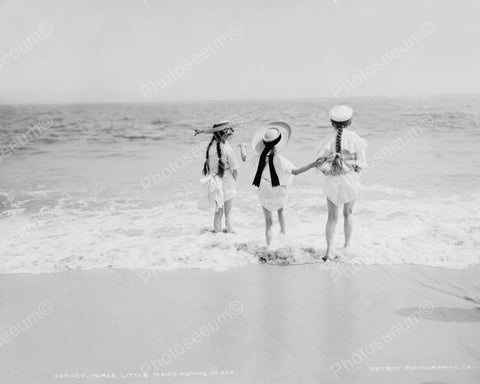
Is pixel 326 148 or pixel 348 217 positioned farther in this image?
pixel 348 217

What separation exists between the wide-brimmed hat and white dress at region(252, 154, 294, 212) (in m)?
0.14

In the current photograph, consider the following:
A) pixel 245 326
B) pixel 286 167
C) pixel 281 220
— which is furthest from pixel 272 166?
pixel 245 326

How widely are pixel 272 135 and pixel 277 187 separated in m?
0.65

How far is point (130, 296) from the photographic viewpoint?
4176 mm

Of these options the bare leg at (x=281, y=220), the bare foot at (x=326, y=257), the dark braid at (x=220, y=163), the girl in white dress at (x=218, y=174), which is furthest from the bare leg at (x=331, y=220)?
the dark braid at (x=220, y=163)

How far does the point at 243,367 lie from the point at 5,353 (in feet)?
5.96

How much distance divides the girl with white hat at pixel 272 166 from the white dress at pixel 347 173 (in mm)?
482

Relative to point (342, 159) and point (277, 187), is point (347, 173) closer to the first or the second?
point (342, 159)

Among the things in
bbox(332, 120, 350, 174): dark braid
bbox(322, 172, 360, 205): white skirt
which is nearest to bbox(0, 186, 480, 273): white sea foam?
bbox(322, 172, 360, 205): white skirt

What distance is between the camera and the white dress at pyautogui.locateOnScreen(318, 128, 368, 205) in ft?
15.6

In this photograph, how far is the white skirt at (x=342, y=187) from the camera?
15.9ft

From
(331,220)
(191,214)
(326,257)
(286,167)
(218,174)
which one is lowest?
(191,214)

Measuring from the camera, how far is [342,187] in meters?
4.85

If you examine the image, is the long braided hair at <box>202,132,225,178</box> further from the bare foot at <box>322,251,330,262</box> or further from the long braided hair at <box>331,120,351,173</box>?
the bare foot at <box>322,251,330,262</box>
